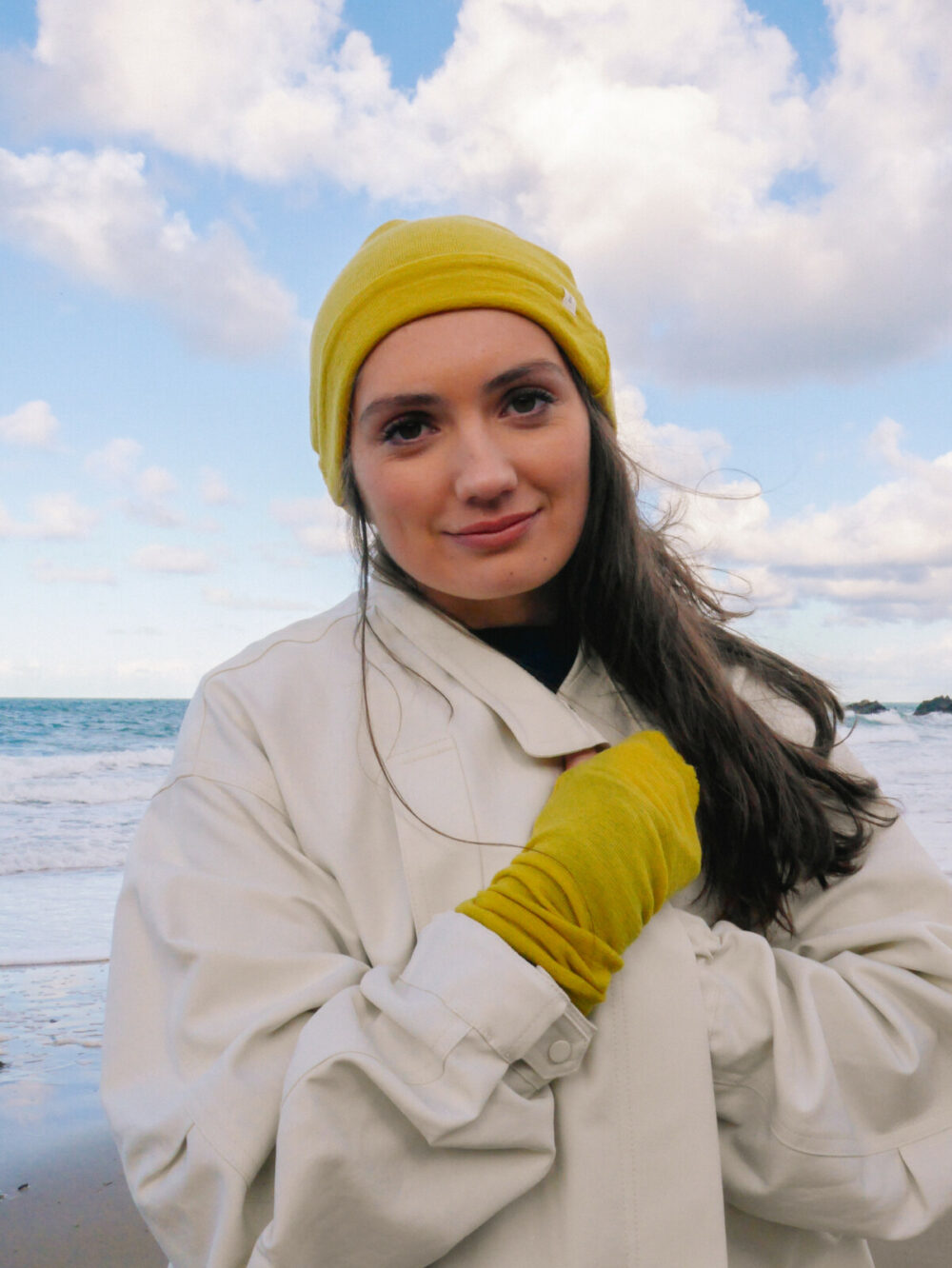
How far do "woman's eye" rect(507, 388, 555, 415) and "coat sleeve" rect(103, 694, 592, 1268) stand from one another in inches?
30.1

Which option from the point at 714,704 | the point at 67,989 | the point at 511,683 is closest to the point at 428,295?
the point at 511,683

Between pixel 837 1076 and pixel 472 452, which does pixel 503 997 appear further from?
pixel 472 452

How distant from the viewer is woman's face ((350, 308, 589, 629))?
57.2 inches

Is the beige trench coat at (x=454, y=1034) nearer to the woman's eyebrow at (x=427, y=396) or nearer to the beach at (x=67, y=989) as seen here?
the woman's eyebrow at (x=427, y=396)

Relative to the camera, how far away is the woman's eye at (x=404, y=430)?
4.90 ft

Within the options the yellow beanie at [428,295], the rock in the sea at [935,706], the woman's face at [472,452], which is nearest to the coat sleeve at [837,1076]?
the woman's face at [472,452]

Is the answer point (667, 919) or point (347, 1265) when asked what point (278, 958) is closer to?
point (347, 1265)

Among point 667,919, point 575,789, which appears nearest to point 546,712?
point 575,789

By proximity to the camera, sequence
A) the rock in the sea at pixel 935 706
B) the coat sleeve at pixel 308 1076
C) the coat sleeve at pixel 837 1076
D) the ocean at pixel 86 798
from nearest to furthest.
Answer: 1. the coat sleeve at pixel 308 1076
2. the coat sleeve at pixel 837 1076
3. the ocean at pixel 86 798
4. the rock in the sea at pixel 935 706

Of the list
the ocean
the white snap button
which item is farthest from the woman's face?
the ocean

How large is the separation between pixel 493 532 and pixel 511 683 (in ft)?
0.75

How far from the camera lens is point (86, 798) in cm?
1187

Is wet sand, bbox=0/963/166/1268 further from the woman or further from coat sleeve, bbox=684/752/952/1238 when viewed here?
coat sleeve, bbox=684/752/952/1238

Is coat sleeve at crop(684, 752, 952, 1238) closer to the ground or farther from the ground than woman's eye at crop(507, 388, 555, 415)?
closer to the ground
